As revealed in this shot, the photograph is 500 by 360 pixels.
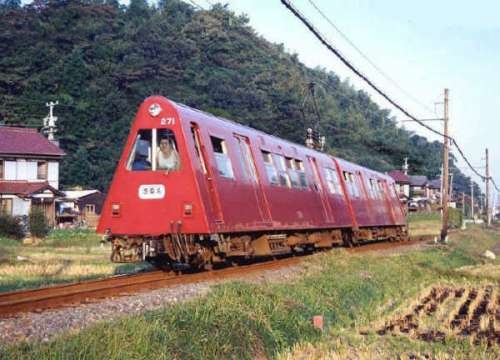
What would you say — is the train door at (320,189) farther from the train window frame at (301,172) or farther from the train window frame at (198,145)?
the train window frame at (198,145)

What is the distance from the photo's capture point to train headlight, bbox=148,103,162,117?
463 inches

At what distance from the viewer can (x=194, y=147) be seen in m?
11.6

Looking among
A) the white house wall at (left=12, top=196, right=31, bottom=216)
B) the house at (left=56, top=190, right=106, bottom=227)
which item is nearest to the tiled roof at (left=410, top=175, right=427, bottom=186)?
the house at (left=56, top=190, right=106, bottom=227)

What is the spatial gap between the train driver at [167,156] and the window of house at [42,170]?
34.0m

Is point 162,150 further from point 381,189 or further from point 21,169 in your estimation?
point 21,169

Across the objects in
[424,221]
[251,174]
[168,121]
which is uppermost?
[168,121]

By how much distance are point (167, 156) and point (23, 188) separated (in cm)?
3205

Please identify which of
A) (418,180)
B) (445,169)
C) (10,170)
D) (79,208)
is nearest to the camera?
(445,169)

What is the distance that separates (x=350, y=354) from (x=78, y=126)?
5967 centimetres

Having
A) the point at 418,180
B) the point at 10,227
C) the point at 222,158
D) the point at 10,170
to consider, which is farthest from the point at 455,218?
the point at 222,158

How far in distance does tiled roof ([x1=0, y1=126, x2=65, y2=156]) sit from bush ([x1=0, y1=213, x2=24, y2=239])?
6.92m

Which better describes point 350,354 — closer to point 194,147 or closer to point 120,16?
point 194,147

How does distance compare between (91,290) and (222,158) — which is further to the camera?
(222,158)

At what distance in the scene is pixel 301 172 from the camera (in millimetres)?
16594
